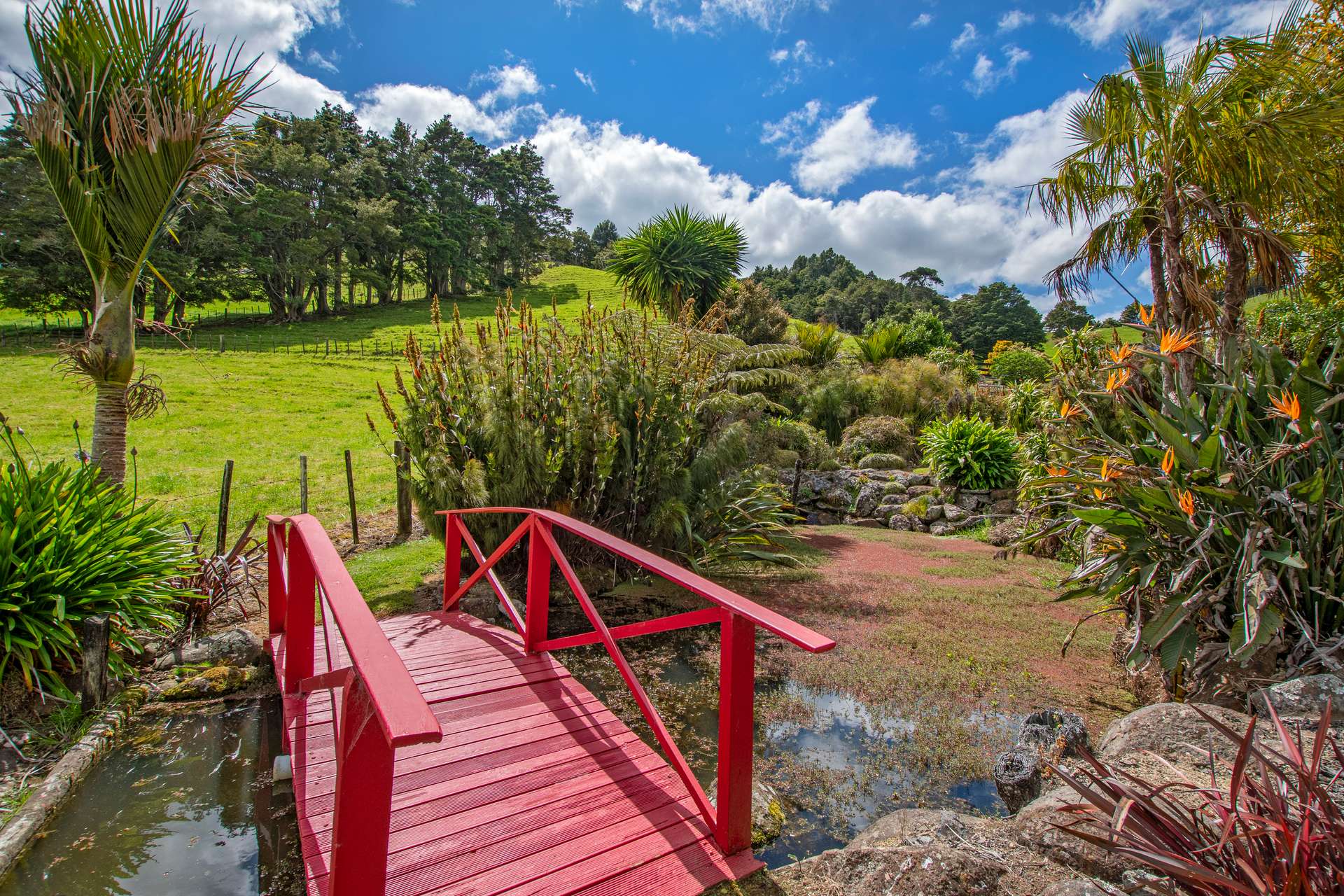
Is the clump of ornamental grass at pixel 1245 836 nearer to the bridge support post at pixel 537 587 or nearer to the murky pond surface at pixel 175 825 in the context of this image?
the bridge support post at pixel 537 587

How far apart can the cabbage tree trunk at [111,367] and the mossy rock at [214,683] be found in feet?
5.58

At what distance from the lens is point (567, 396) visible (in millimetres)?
6289

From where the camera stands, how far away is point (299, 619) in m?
3.42

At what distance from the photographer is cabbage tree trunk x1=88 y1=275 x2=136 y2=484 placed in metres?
4.70

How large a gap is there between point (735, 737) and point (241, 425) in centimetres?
1671

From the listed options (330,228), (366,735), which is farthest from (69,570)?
(330,228)

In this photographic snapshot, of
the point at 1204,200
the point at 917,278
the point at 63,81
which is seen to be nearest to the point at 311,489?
the point at 63,81

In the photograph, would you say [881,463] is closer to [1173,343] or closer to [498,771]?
[1173,343]

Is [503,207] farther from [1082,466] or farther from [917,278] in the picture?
[1082,466]

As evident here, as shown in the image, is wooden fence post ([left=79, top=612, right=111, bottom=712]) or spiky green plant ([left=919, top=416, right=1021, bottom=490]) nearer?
wooden fence post ([left=79, top=612, right=111, bottom=712])

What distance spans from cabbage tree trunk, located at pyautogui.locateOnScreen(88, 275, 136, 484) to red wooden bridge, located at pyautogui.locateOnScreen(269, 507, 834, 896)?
8.22ft

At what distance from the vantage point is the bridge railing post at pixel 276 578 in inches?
169

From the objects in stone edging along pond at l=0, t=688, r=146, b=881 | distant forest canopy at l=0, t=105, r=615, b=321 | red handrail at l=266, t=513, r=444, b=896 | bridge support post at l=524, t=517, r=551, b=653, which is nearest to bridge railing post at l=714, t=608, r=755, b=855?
red handrail at l=266, t=513, r=444, b=896

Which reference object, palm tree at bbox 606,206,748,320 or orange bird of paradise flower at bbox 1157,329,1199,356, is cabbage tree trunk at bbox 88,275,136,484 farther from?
palm tree at bbox 606,206,748,320
